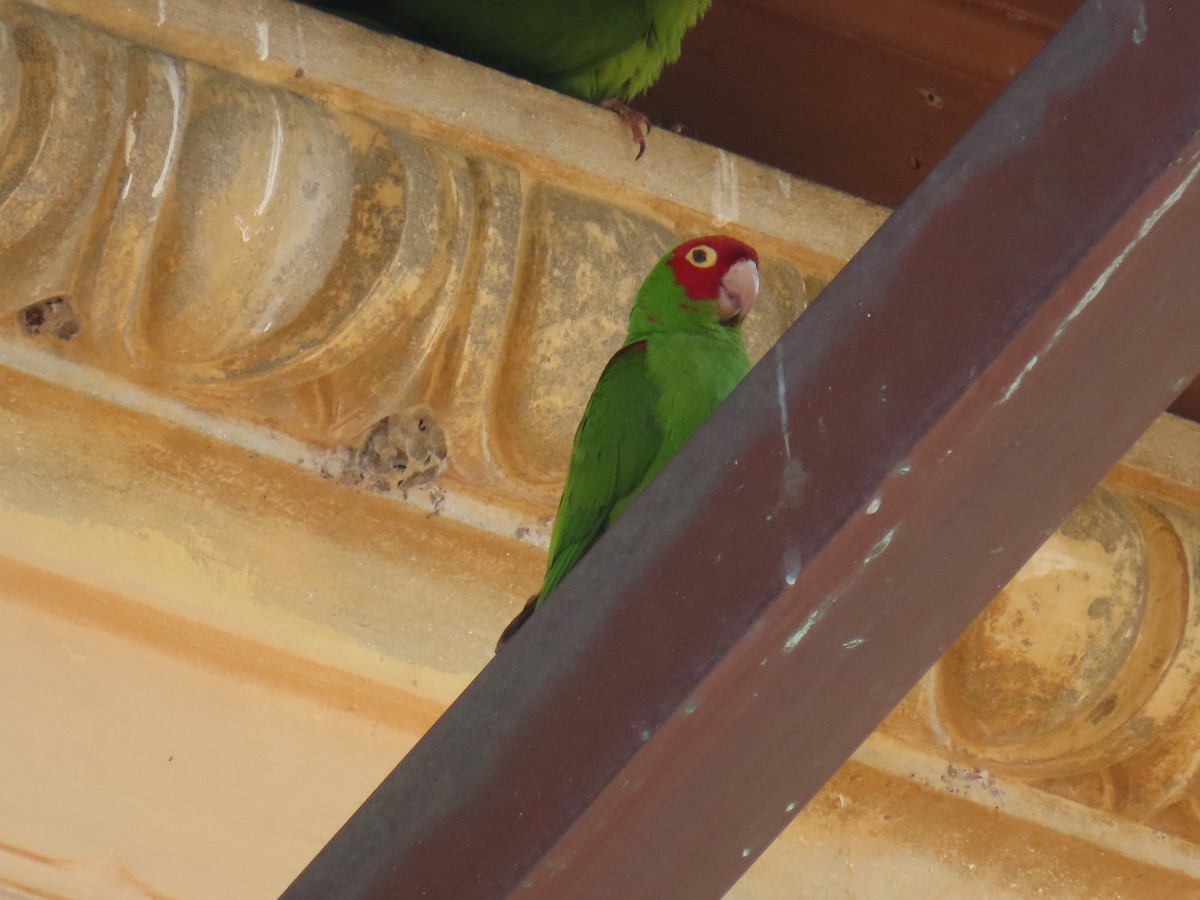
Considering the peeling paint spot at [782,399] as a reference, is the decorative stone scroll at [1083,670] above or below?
below

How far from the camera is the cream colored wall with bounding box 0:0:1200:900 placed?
1.33 metres

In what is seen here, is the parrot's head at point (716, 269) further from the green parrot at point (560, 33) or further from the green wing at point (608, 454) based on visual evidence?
the green parrot at point (560, 33)

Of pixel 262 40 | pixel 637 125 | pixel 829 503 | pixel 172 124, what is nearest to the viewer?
pixel 829 503

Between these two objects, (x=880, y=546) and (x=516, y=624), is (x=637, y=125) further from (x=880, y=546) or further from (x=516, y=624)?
(x=880, y=546)

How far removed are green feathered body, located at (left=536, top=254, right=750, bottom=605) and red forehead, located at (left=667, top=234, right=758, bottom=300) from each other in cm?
1

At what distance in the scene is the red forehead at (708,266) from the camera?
151 cm

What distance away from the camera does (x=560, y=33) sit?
1.75m

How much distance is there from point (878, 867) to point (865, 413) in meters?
1.03

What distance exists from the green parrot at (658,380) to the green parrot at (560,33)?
29 centimetres

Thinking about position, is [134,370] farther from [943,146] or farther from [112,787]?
[943,146]

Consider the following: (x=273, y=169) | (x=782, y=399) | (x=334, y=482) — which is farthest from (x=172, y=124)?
(x=782, y=399)

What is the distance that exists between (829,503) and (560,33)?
1188 millimetres

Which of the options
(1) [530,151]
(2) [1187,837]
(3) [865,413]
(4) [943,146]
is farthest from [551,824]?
(4) [943,146]

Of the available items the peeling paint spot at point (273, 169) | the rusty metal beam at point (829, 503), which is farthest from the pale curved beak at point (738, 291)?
the rusty metal beam at point (829, 503)
